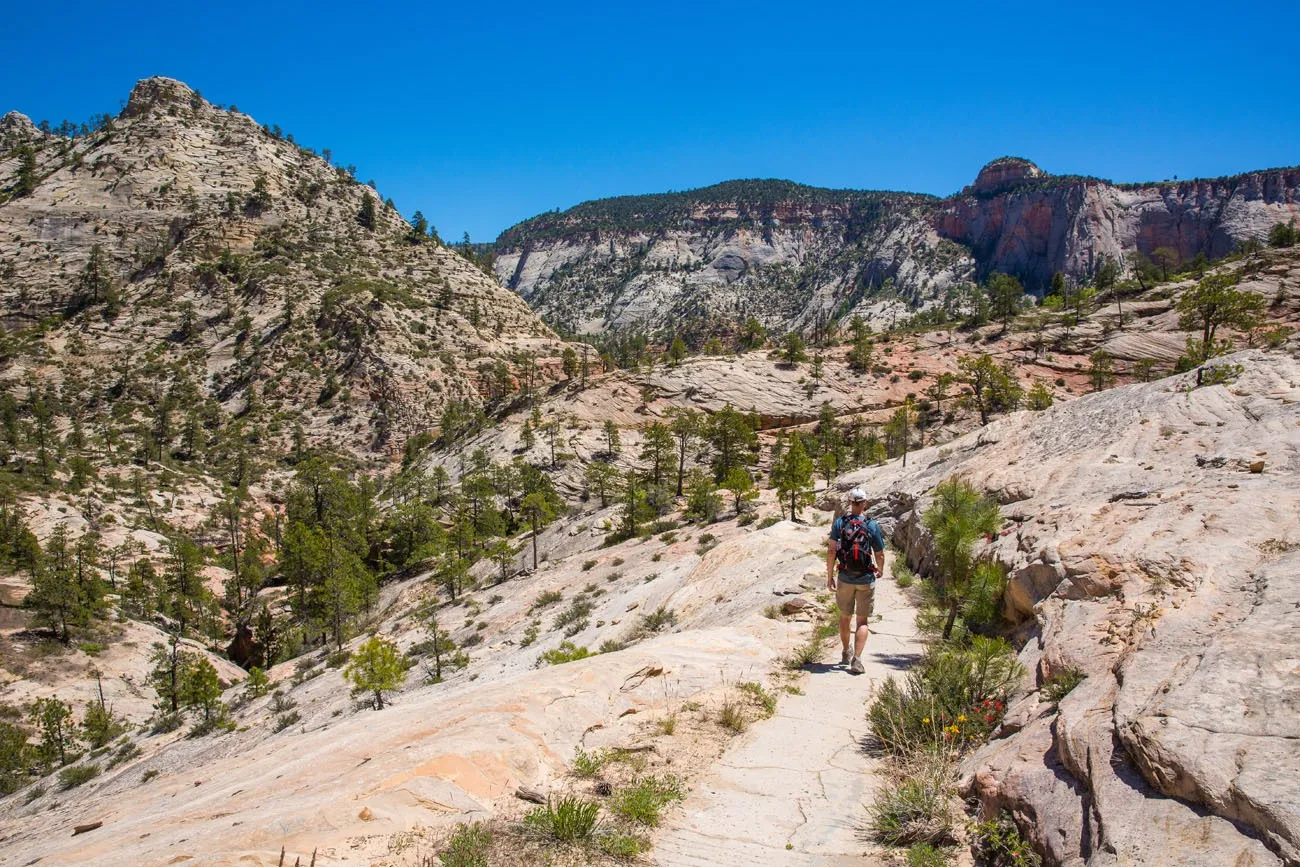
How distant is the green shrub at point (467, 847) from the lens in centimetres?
429

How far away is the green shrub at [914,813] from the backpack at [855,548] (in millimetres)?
3627

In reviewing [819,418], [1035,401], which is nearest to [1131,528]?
[1035,401]

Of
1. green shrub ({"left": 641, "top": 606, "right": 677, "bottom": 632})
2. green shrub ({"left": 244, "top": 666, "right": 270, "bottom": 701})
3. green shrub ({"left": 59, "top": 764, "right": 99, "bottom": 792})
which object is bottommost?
green shrub ({"left": 59, "top": 764, "right": 99, "bottom": 792})

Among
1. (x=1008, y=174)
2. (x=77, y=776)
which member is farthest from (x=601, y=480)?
(x=1008, y=174)

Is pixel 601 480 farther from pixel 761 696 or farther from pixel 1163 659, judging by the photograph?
pixel 1163 659

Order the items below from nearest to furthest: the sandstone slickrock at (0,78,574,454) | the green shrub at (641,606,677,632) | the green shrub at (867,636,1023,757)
A: 1. the green shrub at (867,636,1023,757)
2. the green shrub at (641,606,677,632)
3. the sandstone slickrock at (0,78,574,454)

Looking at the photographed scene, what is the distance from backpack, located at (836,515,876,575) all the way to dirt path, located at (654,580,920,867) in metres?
1.47

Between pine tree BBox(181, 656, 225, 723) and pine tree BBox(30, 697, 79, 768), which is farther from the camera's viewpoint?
pine tree BBox(30, 697, 79, 768)

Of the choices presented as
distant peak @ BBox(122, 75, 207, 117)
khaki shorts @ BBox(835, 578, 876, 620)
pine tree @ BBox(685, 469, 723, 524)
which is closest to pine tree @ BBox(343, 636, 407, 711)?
khaki shorts @ BBox(835, 578, 876, 620)

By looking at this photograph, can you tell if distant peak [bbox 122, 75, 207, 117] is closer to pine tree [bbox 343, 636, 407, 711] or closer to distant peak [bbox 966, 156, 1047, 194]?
pine tree [bbox 343, 636, 407, 711]

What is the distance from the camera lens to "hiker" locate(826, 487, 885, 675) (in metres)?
8.78

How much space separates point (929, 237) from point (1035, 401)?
16228cm

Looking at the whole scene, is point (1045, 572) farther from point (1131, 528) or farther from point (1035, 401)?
point (1035, 401)

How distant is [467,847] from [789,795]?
108 inches
